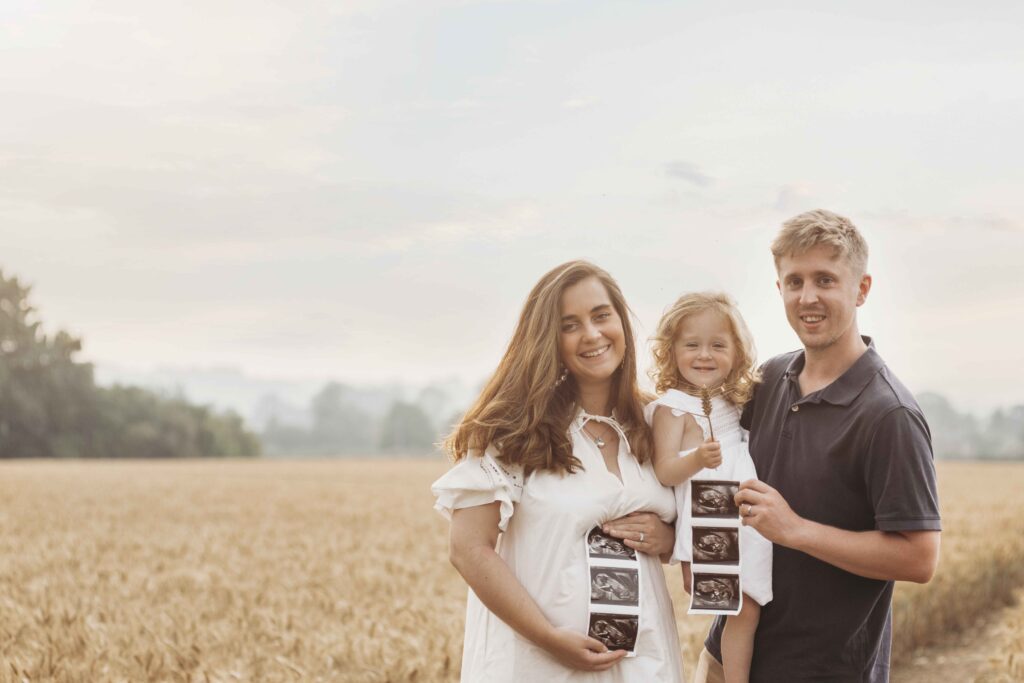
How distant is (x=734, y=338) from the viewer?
4.15 metres

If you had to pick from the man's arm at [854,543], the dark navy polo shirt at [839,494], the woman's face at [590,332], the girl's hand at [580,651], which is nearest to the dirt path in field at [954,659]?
the dark navy polo shirt at [839,494]

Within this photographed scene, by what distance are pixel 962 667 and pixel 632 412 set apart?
26.9 ft

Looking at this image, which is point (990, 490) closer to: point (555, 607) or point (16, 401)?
point (555, 607)

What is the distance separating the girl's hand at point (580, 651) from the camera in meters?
3.62

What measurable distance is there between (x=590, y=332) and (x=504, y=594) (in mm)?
1009

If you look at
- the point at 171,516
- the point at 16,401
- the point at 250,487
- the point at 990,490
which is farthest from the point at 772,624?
the point at 16,401

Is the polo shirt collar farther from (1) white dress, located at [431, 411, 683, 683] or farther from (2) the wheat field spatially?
(2) the wheat field

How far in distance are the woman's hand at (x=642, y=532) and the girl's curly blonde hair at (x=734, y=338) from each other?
0.60 m

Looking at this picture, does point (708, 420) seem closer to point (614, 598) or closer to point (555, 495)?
point (555, 495)

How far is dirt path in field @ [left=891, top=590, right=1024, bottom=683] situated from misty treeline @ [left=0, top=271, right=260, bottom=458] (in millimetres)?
59603

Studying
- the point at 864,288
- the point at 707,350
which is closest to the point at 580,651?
the point at 707,350

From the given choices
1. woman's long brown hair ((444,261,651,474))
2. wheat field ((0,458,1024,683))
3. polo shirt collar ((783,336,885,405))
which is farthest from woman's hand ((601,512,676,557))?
wheat field ((0,458,1024,683))

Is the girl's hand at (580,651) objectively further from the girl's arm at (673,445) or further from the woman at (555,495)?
the girl's arm at (673,445)

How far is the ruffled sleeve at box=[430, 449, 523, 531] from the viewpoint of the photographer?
12.3 feet
